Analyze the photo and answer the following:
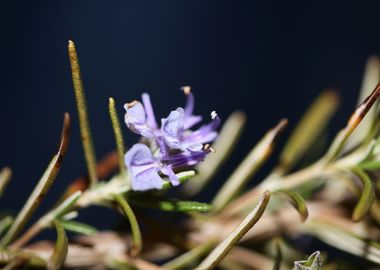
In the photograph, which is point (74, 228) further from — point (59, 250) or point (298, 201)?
point (298, 201)

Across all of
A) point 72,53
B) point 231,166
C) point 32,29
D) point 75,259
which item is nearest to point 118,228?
point 75,259

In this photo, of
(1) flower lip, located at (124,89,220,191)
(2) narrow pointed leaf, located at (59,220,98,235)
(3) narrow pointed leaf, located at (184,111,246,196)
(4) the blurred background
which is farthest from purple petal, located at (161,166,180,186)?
(4) the blurred background

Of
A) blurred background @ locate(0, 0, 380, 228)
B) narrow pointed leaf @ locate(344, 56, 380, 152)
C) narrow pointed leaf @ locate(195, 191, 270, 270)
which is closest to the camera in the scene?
narrow pointed leaf @ locate(195, 191, 270, 270)

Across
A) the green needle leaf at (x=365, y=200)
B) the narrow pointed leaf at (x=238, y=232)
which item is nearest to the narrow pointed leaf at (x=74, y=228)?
the narrow pointed leaf at (x=238, y=232)

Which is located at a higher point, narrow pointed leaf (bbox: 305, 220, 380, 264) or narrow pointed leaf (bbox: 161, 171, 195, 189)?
narrow pointed leaf (bbox: 161, 171, 195, 189)

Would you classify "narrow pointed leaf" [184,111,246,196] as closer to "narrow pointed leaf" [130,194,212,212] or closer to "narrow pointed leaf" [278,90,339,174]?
"narrow pointed leaf" [278,90,339,174]

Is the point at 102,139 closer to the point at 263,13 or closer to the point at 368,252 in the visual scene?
the point at 263,13
